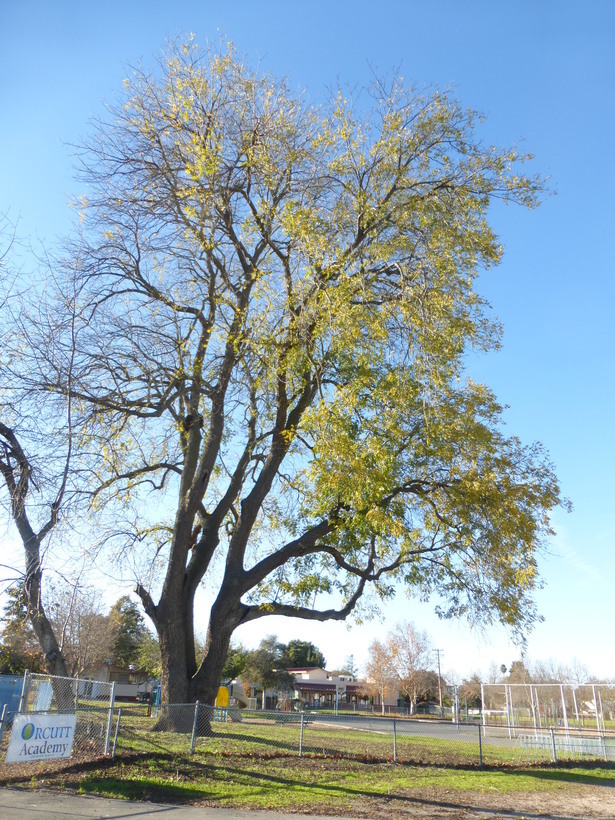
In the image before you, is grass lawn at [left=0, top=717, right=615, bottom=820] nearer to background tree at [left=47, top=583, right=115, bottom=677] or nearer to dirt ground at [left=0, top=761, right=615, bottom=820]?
dirt ground at [left=0, top=761, right=615, bottom=820]

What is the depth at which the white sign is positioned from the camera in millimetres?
10055

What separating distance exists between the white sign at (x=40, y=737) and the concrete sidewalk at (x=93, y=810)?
81 cm

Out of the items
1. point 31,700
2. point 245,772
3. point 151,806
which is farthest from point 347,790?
point 31,700

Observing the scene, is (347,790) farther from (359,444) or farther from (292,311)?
(292,311)

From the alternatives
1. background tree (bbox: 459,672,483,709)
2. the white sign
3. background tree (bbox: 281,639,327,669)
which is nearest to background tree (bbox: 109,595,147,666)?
background tree (bbox: 281,639,327,669)

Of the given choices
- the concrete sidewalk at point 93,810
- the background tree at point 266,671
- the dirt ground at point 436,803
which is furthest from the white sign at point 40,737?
the background tree at point 266,671

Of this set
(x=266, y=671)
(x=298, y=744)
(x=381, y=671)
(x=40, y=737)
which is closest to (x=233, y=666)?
(x=266, y=671)

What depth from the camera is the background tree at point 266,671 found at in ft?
196

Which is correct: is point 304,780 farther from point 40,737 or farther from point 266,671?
point 266,671

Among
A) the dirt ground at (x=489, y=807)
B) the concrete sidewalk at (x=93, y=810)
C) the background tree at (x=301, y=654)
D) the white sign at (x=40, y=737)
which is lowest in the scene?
the dirt ground at (x=489, y=807)

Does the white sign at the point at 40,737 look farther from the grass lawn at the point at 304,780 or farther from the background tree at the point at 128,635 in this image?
the background tree at the point at 128,635

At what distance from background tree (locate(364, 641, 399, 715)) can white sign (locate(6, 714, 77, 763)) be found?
65035 millimetres

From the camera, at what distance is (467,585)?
14.4 metres

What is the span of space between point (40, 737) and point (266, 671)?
53.3m
